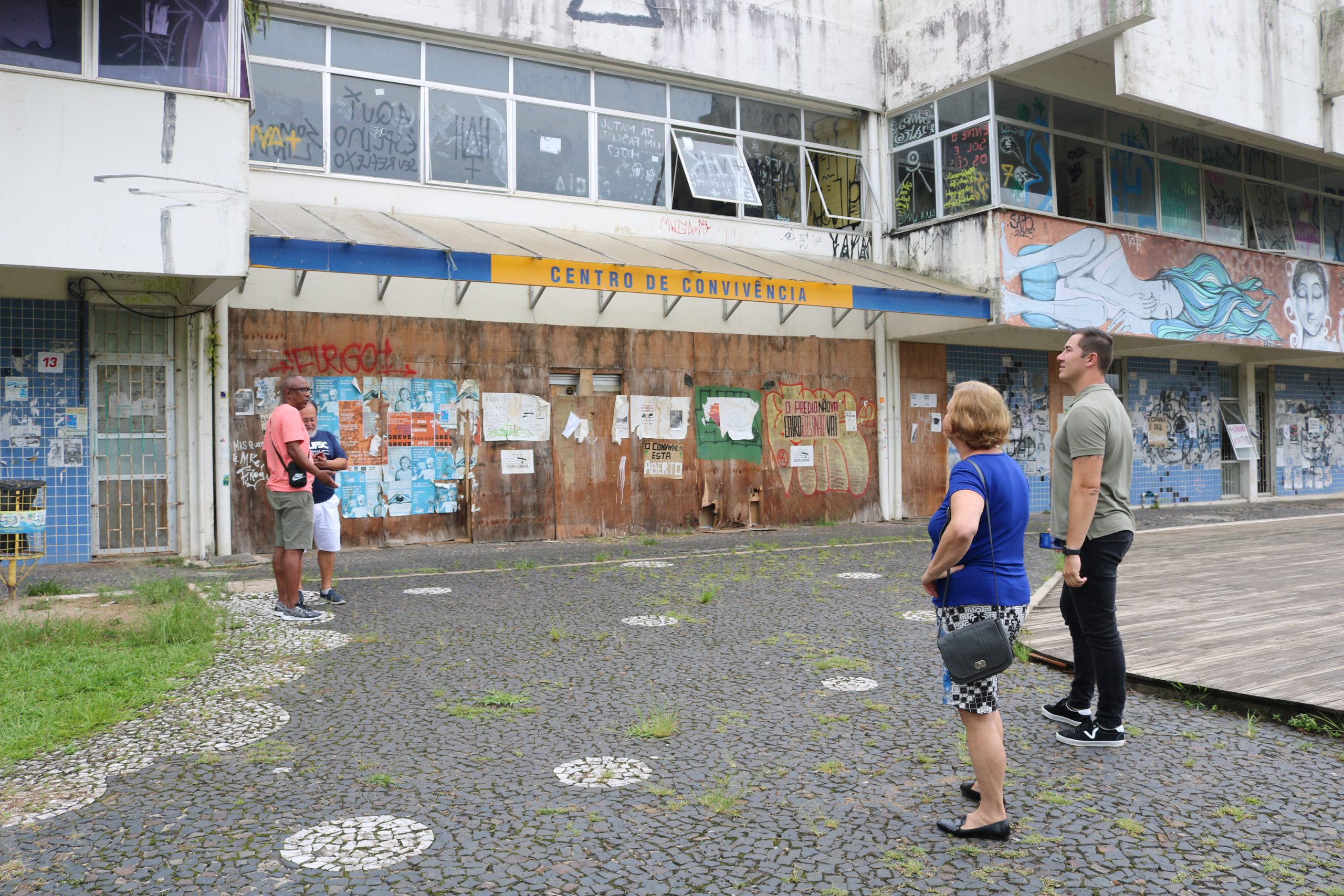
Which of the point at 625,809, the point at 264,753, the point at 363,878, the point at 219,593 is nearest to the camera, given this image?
the point at 363,878

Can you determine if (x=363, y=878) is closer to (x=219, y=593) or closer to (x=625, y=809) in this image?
(x=625, y=809)

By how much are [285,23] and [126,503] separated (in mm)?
6133

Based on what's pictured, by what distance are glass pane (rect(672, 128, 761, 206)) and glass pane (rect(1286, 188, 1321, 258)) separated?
42.5ft

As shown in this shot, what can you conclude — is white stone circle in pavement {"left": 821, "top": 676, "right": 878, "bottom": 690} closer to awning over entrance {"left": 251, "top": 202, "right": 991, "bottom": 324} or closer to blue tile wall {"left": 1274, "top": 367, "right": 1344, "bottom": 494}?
awning over entrance {"left": 251, "top": 202, "right": 991, "bottom": 324}

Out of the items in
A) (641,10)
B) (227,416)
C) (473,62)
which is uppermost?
(641,10)

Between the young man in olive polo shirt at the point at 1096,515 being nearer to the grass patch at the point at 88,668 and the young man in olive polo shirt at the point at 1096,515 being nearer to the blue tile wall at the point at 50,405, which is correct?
the grass patch at the point at 88,668

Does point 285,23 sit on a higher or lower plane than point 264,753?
higher

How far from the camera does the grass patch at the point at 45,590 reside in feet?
26.0

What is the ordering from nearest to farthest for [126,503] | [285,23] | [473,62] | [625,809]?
[625,809] → [126,503] → [285,23] → [473,62]

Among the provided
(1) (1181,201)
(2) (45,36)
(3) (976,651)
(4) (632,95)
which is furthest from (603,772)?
(1) (1181,201)

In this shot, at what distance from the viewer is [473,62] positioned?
12.9m

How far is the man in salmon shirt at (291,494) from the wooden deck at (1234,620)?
204 inches

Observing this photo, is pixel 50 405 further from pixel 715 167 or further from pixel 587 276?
pixel 715 167

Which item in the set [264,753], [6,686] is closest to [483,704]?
[264,753]
